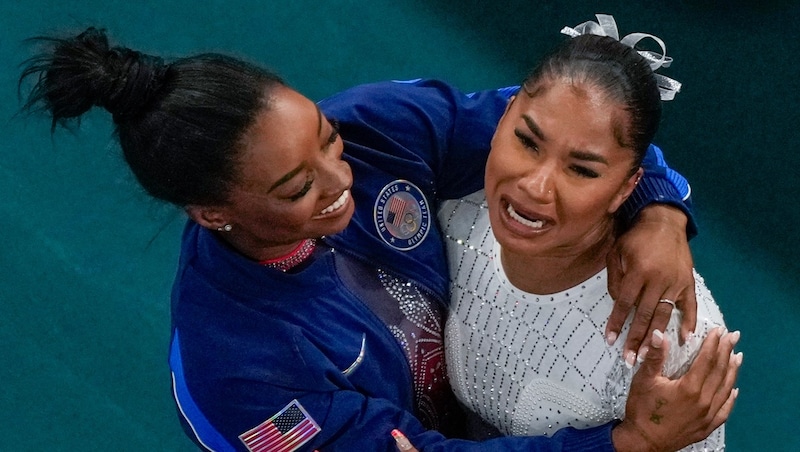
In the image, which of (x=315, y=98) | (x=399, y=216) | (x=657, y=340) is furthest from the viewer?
(x=315, y=98)

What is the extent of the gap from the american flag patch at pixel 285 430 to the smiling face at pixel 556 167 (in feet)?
1.04

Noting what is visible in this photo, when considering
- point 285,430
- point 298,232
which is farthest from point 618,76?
point 285,430

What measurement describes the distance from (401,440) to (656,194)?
447 millimetres

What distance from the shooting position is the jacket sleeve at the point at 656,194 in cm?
113

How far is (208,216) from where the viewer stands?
3.36ft

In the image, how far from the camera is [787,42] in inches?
83.1

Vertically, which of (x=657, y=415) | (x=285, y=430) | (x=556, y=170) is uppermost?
(x=556, y=170)

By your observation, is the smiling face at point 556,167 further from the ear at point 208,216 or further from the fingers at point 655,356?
the ear at point 208,216

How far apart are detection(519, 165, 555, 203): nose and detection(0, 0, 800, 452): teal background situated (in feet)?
4.08

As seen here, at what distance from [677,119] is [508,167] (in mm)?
1276

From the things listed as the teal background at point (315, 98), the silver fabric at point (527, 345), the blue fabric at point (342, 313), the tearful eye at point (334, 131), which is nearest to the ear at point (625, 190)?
the silver fabric at point (527, 345)

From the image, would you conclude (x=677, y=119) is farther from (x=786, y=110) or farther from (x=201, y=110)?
(x=201, y=110)

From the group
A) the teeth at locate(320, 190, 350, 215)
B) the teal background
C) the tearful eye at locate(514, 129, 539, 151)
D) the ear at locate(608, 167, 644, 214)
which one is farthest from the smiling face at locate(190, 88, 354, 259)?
the teal background

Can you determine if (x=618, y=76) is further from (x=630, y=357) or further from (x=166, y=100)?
(x=166, y=100)
